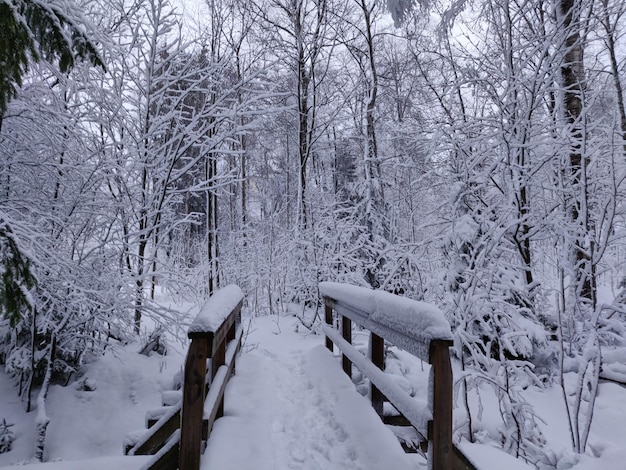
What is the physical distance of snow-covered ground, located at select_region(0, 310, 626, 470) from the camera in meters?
2.81

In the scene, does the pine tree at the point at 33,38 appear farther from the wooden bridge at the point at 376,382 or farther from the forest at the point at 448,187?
the wooden bridge at the point at 376,382

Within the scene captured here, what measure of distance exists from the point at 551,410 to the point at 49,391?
735 cm

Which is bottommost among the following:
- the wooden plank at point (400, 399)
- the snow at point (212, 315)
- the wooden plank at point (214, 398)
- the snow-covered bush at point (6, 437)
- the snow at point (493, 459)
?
the snow-covered bush at point (6, 437)

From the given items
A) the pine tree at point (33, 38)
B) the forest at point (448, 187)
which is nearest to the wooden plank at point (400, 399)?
the forest at point (448, 187)

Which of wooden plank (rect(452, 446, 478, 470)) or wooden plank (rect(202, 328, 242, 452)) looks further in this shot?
wooden plank (rect(202, 328, 242, 452))

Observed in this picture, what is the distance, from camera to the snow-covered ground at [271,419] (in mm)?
2812

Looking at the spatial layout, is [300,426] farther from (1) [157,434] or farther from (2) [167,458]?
(2) [167,458]

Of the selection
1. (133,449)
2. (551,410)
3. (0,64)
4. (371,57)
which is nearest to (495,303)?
(551,410)

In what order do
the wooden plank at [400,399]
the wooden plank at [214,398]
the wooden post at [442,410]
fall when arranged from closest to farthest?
1. the wooden post at [442,410]
2. the wooden plank at [400,399]
3. the wooden plank at [214,398]

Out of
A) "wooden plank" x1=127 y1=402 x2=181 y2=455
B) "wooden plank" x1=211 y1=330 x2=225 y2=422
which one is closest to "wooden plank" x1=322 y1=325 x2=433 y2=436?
"wooden plank" x1=211 y1=330 x2=225 y2=422

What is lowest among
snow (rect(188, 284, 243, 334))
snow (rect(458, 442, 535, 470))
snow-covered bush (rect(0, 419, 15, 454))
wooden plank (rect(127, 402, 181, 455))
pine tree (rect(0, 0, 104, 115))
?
snow-covered bush (rect(0, 419, 15, 454))

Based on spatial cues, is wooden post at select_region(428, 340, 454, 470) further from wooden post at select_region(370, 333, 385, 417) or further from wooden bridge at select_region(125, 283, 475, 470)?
wooden post at select_region(370, 333, 385, 417)

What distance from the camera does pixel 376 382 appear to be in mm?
3037

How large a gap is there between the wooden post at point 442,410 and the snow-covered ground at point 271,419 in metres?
0.36
